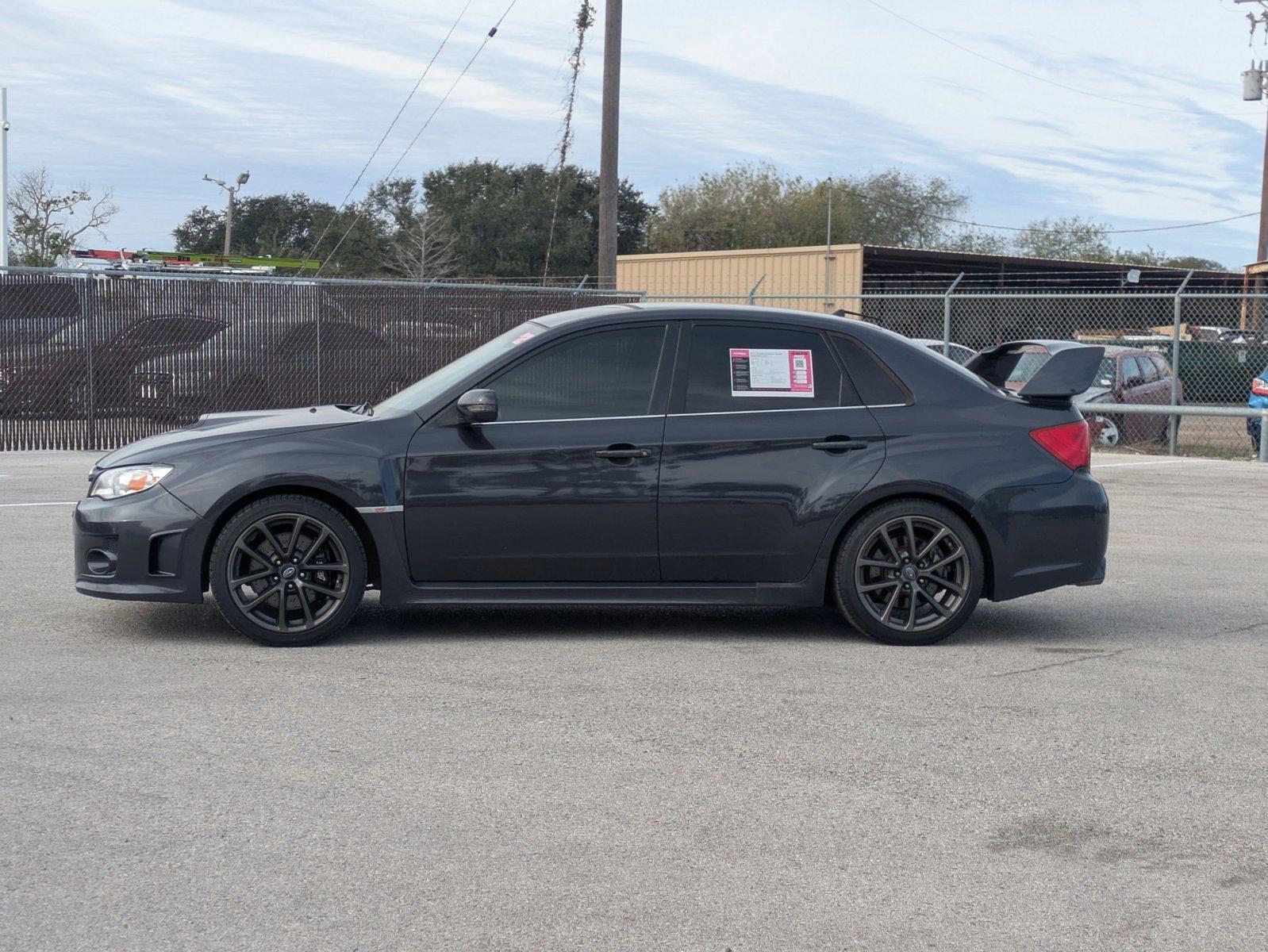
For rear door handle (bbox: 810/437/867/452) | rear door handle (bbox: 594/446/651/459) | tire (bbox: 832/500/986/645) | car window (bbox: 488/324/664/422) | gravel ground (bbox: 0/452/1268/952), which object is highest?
car window (bbox: 488/324/664/422)

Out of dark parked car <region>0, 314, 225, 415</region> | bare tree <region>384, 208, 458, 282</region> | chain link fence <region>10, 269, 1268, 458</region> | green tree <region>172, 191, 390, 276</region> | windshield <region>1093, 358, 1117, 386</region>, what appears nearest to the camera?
dark parked car <region>0, 314, 225, 415</region>

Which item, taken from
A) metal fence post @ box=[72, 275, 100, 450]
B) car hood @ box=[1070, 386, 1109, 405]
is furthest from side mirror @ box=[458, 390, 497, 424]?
car hood @ box=[1070, 386, 1109, 405]

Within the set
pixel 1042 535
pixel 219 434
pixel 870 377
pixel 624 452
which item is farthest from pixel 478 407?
pixel 1042 535

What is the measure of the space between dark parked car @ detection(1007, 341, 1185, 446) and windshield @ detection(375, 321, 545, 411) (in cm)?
1263

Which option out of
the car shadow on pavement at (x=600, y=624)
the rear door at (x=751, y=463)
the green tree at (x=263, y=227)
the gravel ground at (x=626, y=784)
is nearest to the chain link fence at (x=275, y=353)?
the car shadow on pavement at (x=600, y=624)

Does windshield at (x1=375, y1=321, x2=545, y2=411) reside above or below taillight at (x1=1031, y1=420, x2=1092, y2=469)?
above

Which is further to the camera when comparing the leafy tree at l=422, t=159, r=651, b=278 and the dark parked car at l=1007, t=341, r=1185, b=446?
the leafy tree at l=422, t=159, r=651, b=278

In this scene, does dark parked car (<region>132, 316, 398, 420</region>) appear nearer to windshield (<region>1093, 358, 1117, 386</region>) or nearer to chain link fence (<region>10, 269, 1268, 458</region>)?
chain link fence (<region>10, 269, 1268, 458</region>)

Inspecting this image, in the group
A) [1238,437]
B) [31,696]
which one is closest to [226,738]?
[31,696]

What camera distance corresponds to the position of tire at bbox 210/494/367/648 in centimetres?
653

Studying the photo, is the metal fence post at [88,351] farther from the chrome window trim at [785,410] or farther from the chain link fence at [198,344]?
the chrome window trim at [785,410]

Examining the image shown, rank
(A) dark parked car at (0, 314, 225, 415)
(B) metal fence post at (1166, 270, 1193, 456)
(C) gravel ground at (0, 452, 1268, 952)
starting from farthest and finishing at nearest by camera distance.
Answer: (B) metal fence post at (1166, 270, 1193, 456) < (A) dark parked car at (0, 314, 225, 415) < (C) gravel ground at (0, 452, 1268, 952)

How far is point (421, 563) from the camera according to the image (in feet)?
21.9

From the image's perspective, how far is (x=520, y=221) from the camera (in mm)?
61656
